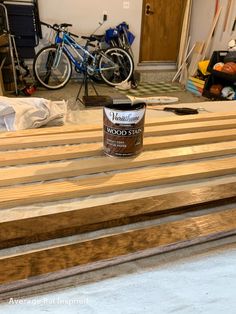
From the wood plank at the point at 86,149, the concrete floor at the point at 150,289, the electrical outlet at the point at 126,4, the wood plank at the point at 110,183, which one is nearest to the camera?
the concrete floor at the point at 150,289

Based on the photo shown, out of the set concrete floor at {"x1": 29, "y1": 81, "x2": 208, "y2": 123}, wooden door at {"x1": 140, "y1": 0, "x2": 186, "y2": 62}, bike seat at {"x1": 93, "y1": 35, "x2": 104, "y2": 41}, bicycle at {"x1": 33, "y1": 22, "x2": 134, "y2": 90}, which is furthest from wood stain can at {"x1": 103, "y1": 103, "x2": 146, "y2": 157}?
wooden door at {"x1": 140, "y1": 0, "x2": 186, "y2": 62}

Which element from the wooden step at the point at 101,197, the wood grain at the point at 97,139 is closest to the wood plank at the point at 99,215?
the wooden step at the point at 101,197

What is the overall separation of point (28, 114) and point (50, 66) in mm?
3426

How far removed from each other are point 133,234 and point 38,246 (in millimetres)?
189

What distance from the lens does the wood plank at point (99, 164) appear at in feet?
2.38

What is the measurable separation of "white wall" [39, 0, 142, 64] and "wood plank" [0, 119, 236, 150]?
13.7 ft

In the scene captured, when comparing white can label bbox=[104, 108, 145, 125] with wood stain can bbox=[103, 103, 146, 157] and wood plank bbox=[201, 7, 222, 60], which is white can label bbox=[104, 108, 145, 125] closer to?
wood stain can bbox=[103, 103, 146, 157]

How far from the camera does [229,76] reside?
3555 millimetres

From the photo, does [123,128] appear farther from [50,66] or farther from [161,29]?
[161,29]

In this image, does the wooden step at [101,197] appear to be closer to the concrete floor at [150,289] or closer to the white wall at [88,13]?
the concrete floor at [150,289]

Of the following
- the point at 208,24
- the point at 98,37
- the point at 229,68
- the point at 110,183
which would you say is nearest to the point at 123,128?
the point at 110,183

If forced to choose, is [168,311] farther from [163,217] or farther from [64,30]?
[64,30]

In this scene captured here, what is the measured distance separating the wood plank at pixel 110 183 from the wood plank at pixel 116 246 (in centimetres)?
15

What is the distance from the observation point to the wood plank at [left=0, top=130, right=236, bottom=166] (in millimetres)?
804
